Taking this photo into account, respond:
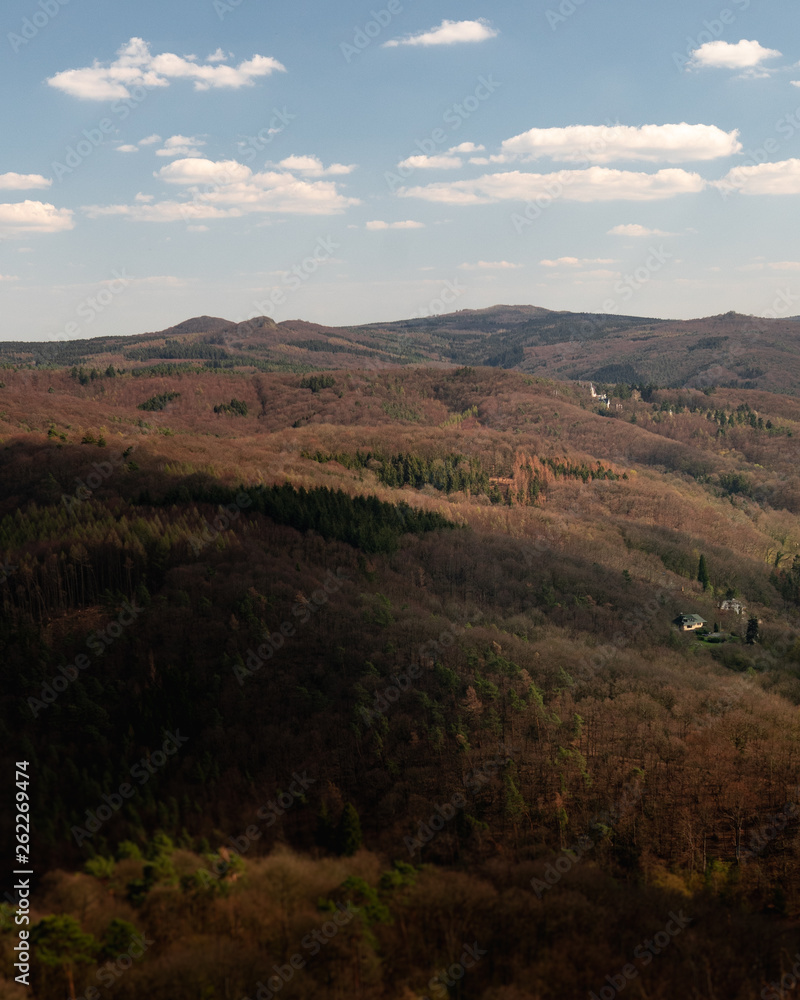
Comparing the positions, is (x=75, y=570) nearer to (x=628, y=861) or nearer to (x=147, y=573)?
(x=147, y=573)

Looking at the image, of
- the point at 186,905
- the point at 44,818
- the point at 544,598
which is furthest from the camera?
the point at 544,598

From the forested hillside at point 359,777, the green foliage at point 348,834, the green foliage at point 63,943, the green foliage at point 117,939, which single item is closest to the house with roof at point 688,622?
the forested hillside at point 359,777

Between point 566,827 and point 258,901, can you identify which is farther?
point 566,827

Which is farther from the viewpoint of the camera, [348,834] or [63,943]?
[348,834]

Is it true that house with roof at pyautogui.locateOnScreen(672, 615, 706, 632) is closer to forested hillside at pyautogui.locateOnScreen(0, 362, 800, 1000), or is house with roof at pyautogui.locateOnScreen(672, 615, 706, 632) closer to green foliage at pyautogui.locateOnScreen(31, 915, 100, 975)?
forested hillside at pyautogui.locateOnScreen(0, 362, 800, 1000)

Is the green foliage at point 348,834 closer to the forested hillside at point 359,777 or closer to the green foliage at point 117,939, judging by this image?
the forested hillside at point 359,777

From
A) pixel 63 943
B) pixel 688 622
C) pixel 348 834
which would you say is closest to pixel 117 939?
pixel 63 943

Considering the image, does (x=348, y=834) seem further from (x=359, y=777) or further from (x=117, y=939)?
(x=117, y=939)

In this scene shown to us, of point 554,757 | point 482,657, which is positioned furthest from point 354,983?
point 482,657

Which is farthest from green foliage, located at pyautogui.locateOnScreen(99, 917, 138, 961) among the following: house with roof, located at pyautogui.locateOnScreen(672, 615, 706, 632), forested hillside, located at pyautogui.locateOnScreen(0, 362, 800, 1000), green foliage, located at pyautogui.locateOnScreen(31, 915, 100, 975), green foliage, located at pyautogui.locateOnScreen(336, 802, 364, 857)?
house with roof, located at pyautogui.locateOnScreen(672, 615, 706, 632)
